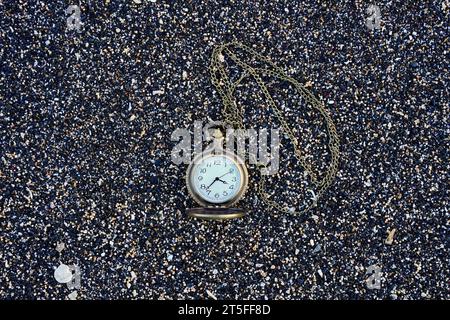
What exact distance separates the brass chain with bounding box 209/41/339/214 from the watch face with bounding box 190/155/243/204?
12 cm

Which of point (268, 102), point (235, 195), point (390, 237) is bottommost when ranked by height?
point (390, 237)

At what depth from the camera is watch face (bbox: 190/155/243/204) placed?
1850 mm

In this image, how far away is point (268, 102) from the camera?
6.37 ft

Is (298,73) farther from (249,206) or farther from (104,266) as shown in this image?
(104,266)

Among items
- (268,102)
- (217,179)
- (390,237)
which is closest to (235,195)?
(217,179)

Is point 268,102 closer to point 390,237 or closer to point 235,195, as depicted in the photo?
point 235,195

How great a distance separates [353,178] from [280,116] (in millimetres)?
357

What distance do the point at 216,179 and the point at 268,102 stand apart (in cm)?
36

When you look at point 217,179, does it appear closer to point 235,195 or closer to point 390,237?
point 235,195

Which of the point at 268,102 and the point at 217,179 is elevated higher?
the point at 268,102

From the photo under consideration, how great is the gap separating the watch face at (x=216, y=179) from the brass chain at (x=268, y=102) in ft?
0.39

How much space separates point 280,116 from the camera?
76.5 inches

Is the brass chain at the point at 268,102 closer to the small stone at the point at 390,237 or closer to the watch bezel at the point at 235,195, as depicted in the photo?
the watch bezel at the point at 235,195
